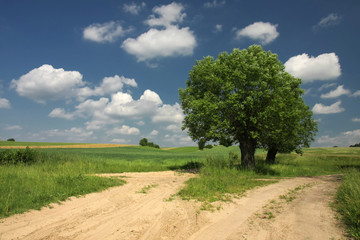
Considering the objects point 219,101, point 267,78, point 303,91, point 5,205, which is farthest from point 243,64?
point 5,205

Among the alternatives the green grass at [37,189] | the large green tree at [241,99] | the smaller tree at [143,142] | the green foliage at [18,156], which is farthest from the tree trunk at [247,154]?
the smaller tree at [143,142]

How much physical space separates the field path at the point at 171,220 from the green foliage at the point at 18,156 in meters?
15.3

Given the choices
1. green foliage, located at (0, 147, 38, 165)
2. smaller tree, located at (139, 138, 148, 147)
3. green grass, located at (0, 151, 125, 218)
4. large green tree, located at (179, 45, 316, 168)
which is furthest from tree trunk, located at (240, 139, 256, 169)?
smaller tree, located at (139, 138, 148, 147)

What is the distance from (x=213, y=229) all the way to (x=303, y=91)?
27094 millimetres

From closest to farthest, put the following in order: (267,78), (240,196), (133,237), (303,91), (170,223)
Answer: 1. (133,237)
2. (170,223)
3. (240,196)
4. (267,78)
5. (303,91)

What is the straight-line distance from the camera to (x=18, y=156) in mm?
21734

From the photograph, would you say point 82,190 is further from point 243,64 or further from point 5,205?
point 243,64

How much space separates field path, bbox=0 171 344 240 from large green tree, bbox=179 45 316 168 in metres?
10.5

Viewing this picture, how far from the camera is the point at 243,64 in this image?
20.6 m

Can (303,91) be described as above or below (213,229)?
above

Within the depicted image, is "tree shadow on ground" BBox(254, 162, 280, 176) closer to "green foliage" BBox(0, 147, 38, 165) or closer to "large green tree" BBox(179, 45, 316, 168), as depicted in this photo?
"large green tree" BBox(179, 45, 316, 168)

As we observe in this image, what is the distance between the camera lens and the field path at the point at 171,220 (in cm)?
658

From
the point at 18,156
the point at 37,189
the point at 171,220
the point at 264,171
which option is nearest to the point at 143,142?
the point at 18,156

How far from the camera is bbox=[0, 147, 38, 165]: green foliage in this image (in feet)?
68.0
